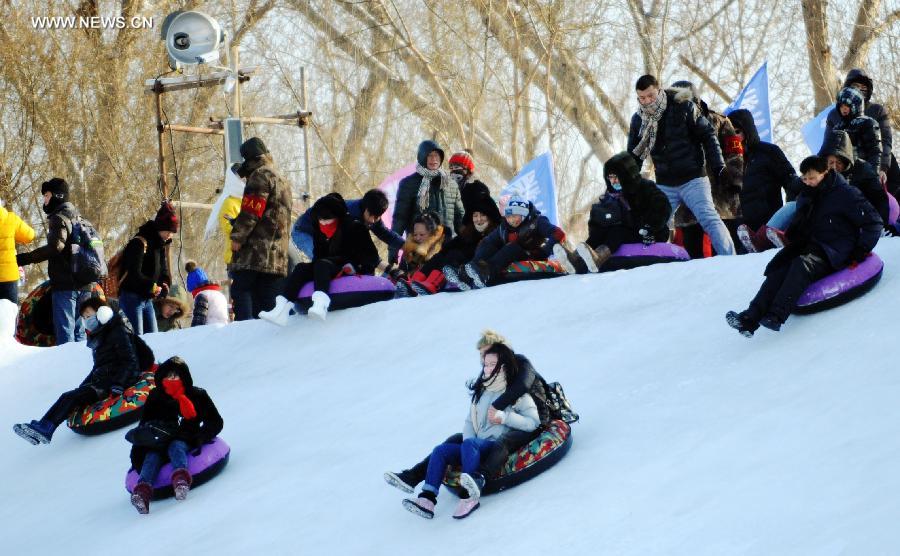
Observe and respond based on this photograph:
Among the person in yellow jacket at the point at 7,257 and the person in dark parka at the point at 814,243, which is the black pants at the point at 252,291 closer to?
the person in yellow jacket at the point at 7,257

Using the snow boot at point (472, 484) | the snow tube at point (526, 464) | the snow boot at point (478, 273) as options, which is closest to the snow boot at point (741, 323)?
the snow tube at point (526, 464)

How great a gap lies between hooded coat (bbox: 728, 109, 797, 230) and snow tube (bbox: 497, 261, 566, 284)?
152 centimetres

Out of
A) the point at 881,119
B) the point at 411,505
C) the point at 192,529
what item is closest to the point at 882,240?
the point at 881,119

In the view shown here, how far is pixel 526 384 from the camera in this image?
7.36 m

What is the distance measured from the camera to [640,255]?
1009 cm

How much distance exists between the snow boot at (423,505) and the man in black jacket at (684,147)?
4.12 meters

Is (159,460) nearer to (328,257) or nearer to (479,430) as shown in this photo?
(479,430)

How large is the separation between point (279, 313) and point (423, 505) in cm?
401

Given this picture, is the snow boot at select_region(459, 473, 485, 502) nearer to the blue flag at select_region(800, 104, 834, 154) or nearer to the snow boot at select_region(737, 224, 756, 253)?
the snow boot at select_region(737, 224, 756, 253)

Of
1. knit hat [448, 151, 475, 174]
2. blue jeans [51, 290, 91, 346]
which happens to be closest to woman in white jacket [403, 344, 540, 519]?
knit hat [448, 151, 475, 174]

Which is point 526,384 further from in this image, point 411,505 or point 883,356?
point 883,356

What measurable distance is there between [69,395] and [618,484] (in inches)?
195

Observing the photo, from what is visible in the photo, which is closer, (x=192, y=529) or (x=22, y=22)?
(x=192, y=529)

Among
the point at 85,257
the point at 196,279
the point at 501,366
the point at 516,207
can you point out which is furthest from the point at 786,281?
the point at 196,279
